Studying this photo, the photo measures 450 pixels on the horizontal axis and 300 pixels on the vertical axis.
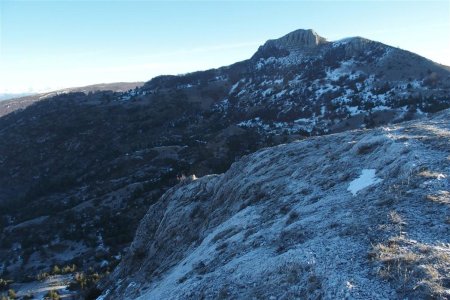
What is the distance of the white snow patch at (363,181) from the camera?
14.9 meters

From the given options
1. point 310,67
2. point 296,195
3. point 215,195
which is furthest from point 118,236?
point 310,67

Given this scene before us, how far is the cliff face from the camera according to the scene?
9688 millimetres

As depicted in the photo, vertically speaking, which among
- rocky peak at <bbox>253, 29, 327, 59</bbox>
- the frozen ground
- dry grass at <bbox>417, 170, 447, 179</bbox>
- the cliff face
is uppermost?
rocky peak at <bbox>253, 29, 327, 59</bbox>

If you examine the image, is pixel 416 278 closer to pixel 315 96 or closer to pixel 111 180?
pixel 111 180

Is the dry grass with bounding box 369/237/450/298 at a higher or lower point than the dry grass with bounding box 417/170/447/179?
lower

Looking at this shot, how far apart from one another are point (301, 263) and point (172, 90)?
144479 mm

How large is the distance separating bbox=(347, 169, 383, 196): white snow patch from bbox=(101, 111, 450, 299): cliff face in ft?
0.17

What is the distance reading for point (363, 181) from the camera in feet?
50.9

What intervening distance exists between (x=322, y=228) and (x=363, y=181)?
150 inches

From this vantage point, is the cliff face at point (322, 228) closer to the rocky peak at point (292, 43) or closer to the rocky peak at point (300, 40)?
the rocky peak at point (292, 43)

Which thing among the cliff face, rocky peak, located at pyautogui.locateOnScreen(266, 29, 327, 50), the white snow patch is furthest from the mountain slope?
the white snow patch

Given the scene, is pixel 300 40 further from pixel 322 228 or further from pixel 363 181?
pixel 322 228

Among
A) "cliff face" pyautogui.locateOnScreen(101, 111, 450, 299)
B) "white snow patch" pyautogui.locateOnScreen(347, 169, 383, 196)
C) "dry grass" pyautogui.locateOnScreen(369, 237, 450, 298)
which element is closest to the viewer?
"dry grass" pyautogui.locateOnScreen(369, 237, 450, 298)

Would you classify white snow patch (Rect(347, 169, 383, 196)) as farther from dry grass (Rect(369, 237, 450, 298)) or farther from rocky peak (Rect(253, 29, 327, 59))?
rocky peak (Rect(253, 29, 327, 59))
